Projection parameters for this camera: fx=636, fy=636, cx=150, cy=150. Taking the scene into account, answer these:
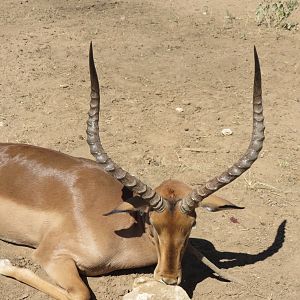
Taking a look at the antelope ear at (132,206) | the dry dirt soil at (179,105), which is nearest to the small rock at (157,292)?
the dry dirt soil at (179,105)

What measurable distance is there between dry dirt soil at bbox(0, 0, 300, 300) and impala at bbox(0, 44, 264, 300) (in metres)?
0.29

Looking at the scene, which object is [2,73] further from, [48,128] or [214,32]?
[214,32]

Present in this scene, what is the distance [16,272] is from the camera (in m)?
6.23

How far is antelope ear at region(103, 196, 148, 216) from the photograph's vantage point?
5797 millimetres

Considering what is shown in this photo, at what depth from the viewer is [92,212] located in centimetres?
624

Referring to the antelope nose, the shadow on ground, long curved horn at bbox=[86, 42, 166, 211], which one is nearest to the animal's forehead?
long curved horn at bbox=[86, 42, 166, 211]

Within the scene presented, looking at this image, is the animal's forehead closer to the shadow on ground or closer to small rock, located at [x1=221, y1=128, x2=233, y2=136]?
the shadow on ground

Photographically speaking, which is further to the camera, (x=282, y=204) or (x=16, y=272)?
(x=282, y=204)

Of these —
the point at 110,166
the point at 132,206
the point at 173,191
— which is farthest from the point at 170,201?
the point at 110,166

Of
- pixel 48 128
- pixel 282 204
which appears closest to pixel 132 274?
pixel 282 204

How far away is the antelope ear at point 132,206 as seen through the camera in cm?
580

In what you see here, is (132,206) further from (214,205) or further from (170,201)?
(214,205)

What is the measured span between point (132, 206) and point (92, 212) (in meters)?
0.57

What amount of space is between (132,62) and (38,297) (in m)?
6.28
